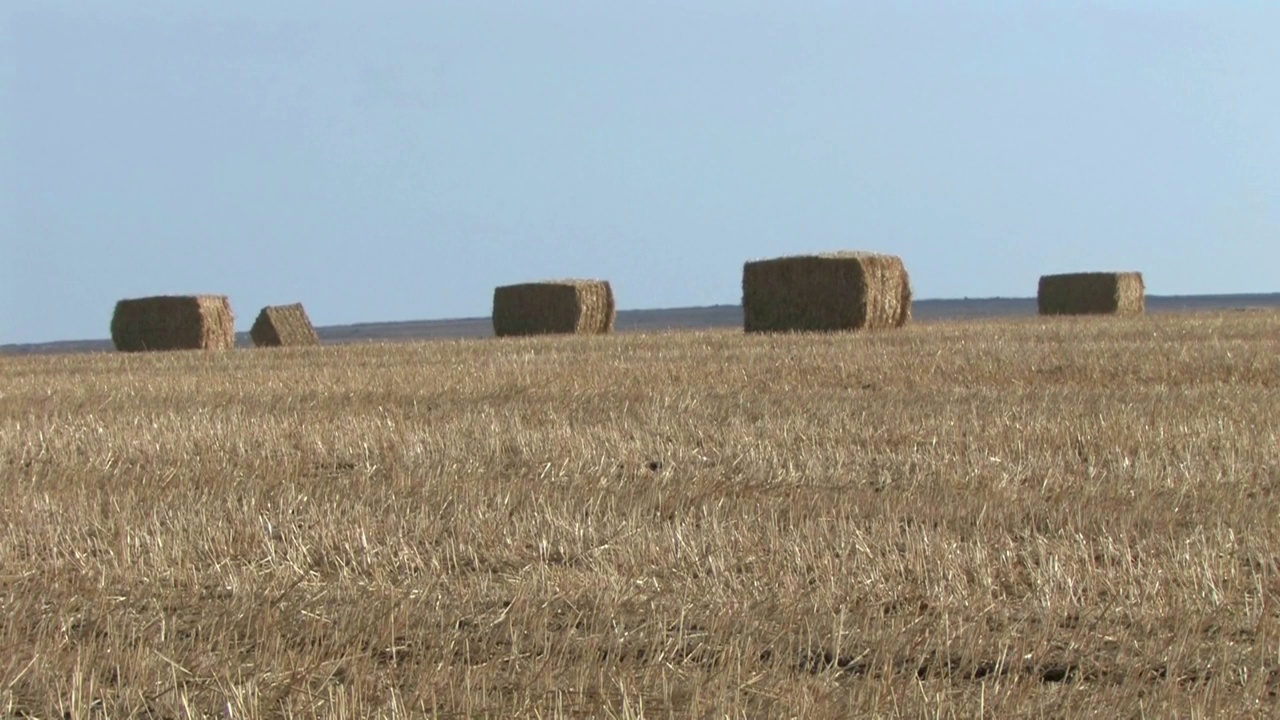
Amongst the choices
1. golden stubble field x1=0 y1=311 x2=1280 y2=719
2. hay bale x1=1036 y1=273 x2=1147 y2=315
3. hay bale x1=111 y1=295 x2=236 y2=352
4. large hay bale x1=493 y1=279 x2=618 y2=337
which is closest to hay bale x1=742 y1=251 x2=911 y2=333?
large hay bale x1=493 y1=279 x2=618 y2=337

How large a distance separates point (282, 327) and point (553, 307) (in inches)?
189

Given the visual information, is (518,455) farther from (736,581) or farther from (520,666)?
(520,666)

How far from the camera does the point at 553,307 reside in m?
27.1

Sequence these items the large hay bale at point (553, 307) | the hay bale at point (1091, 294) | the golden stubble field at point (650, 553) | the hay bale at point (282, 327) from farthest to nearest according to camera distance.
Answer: the hay bale at point (1091, 294), the hay bale at point (282, 327), the large hay bale at point (553, 307), the golden stubble field at point (650, 553)

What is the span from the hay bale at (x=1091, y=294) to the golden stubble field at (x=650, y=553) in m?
20.6

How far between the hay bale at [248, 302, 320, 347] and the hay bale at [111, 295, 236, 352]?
1.81m

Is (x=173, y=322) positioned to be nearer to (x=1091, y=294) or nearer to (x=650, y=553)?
(x=1091, y=294)

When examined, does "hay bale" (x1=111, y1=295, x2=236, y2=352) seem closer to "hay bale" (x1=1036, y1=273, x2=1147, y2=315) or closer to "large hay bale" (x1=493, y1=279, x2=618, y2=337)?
"large hay bale" (x1=493, y1=279, x2=618, y2=337)

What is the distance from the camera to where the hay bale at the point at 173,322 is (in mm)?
25938

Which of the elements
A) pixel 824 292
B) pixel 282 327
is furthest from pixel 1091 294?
pixel 282 327

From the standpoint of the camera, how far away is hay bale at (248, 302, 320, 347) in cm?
2866

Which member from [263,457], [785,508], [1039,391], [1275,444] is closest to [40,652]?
[785,508]

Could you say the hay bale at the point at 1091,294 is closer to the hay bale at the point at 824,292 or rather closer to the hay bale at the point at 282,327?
the hay bale at the point at 824,292

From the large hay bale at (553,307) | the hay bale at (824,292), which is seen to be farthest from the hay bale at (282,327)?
the hay bale at (824,292)
